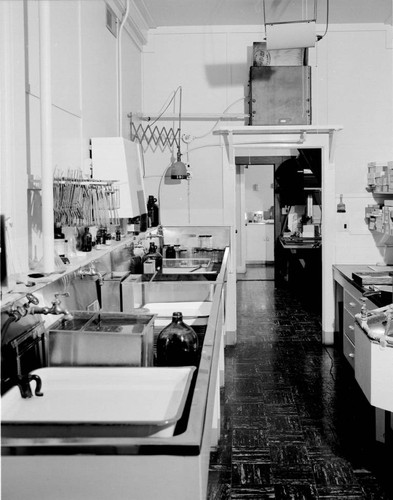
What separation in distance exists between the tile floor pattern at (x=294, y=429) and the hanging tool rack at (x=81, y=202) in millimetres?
1613

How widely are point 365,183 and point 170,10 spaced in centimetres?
272

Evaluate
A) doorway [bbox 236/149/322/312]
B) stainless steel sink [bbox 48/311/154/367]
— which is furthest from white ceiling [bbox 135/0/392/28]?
stainless steel sink [bbox 48/311/154/367]

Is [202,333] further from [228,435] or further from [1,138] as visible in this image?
[228,435]

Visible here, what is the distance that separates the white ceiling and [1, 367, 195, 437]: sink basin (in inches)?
169

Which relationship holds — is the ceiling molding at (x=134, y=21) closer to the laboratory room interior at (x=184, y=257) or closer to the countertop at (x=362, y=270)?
the laboratory room interior at (x=184, y=257)

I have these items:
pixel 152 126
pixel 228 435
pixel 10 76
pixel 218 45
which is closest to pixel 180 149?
pixel 152 126

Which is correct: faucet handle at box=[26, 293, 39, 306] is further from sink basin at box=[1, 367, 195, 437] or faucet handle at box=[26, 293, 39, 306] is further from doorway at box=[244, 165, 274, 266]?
doorway at box=[244, 165, 274, 266]

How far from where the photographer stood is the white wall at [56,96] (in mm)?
2619

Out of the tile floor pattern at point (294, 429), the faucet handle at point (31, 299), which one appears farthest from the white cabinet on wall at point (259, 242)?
the faucet handle at point (31, 299)

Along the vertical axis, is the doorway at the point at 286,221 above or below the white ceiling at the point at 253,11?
below

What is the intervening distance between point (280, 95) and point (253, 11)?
855 mm

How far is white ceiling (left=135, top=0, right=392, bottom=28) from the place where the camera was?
5.59 metres

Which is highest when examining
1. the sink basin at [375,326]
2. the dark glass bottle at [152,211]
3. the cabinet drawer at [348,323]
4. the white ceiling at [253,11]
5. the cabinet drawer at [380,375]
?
the white ceiling at [253,11]

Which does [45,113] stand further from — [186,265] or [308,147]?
A: [308,147]
